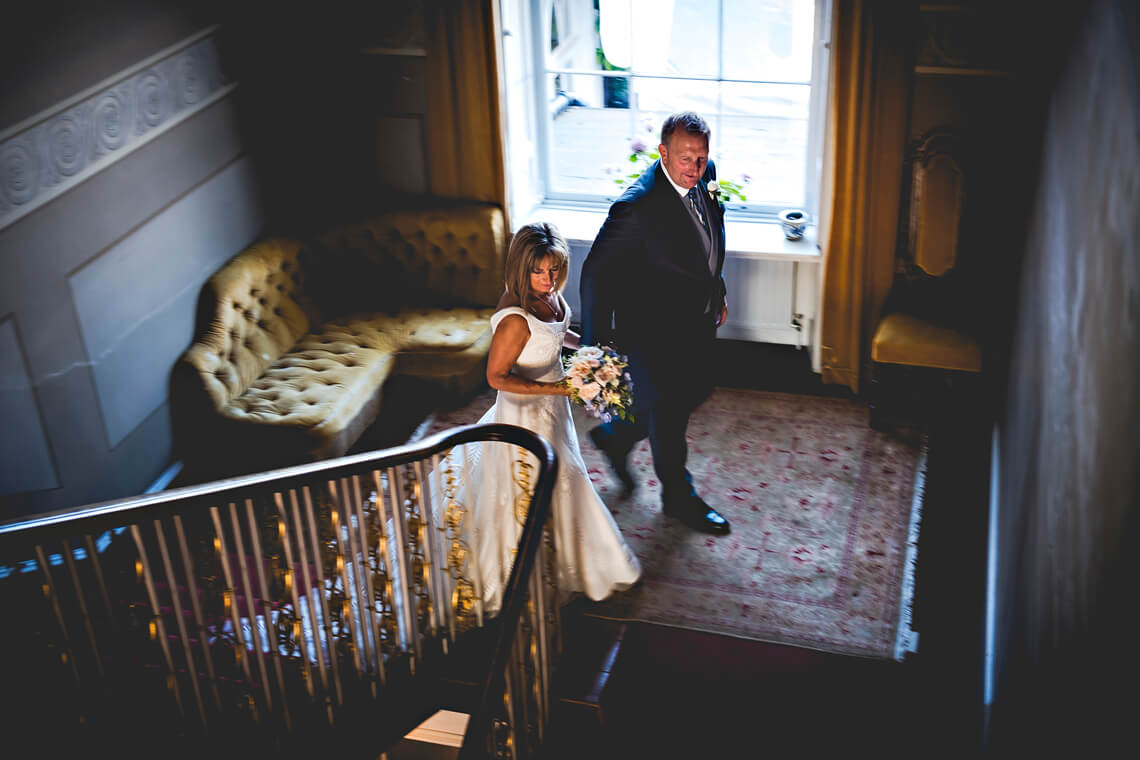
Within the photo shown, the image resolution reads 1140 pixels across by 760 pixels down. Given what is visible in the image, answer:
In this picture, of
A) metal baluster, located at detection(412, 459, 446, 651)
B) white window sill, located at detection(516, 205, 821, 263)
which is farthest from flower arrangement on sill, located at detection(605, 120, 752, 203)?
metal baluster, located at detection(412, 459, 446, 651)

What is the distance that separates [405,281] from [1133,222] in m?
4.99

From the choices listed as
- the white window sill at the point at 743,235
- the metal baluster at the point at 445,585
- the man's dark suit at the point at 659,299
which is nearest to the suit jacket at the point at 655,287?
the man's dark suit at the point at 659,299

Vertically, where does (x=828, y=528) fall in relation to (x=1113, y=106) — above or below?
below

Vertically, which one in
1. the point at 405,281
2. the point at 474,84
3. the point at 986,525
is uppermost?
the point at 474,84

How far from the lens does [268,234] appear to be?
6.32 m

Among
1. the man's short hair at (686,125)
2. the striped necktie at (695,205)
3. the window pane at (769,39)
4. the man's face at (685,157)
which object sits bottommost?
the striped necktie at (695,205)

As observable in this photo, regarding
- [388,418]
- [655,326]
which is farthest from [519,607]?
[388,418]

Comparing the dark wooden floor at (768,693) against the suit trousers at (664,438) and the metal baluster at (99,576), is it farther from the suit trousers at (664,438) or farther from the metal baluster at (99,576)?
the metal baluster at (99,576)

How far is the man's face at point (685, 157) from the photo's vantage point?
14.5 ft

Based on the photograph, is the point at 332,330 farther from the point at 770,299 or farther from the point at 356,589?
the point at 356,589

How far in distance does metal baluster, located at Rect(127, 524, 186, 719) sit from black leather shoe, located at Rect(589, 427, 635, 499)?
7.26 ft

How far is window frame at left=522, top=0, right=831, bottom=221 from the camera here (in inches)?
229

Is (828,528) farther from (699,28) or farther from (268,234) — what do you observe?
(268,234)

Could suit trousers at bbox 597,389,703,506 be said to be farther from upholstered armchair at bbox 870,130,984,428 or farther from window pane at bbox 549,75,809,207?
window pane at bbox 549,75,809,207
